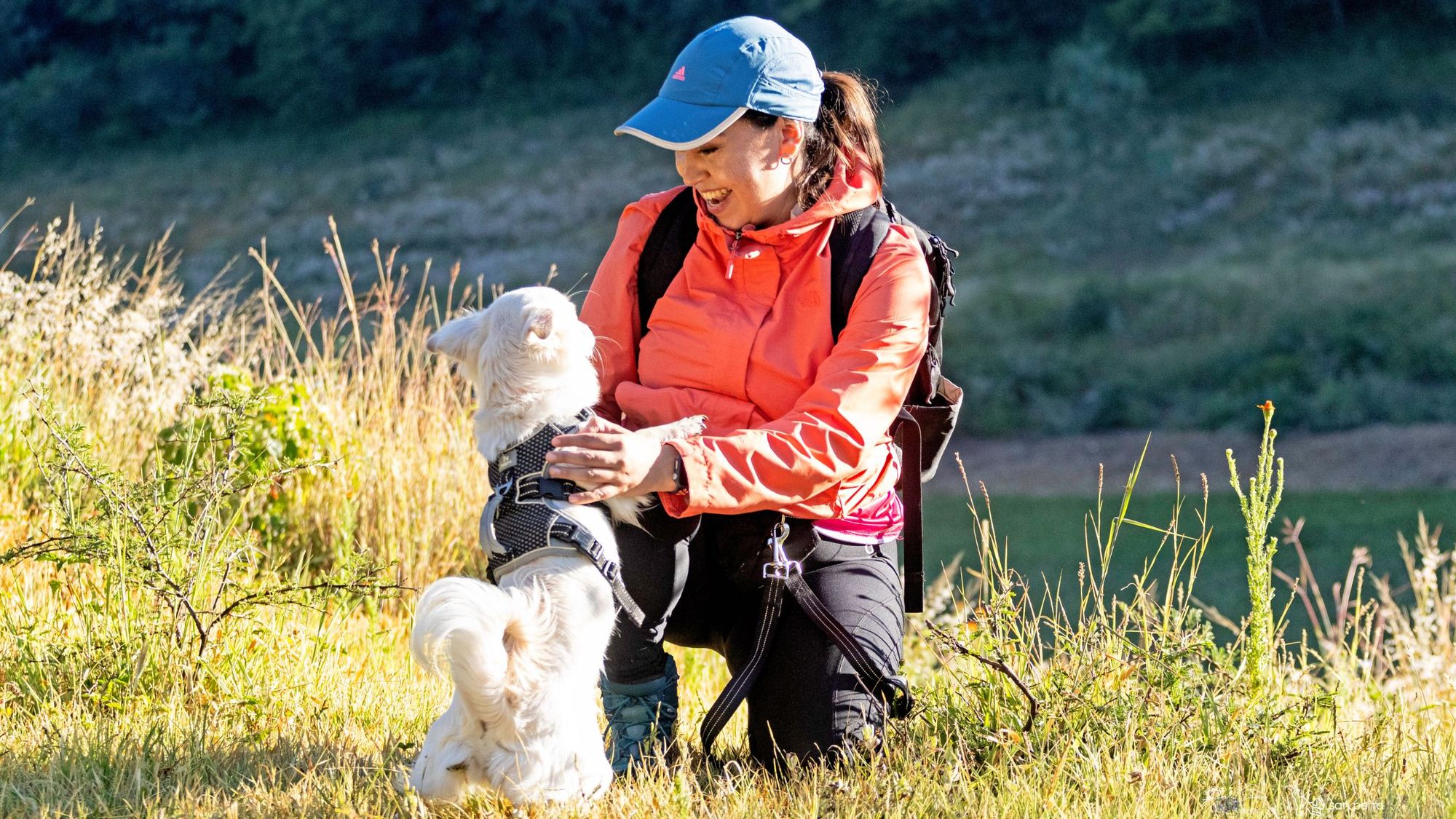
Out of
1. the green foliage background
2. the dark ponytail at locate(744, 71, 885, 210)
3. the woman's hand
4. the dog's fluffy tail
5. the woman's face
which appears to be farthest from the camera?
the green foliage background

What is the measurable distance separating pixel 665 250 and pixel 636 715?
44.7 inches

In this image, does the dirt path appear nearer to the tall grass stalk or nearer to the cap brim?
the tall grass stalk

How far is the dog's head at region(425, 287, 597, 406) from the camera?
9.14 ft

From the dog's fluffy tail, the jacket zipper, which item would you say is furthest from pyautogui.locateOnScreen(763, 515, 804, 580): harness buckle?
the dog's fluffy tail

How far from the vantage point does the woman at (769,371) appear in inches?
120

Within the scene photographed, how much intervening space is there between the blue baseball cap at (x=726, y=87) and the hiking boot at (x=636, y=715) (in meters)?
1.28

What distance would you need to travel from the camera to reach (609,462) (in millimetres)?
2734

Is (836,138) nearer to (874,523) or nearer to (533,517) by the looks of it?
(874,523)

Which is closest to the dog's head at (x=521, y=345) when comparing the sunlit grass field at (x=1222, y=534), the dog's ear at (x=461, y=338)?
the dog's ear at (x=461, y=338)

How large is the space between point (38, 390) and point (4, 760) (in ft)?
3.21

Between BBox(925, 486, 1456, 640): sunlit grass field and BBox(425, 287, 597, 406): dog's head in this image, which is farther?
BBox(925, 486, 1456, 640): sunlit grass field

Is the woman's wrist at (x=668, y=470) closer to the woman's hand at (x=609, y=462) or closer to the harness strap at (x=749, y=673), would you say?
the woman's hand at (x=609, y=462)

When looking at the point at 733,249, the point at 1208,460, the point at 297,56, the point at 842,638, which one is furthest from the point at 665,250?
the point at 297,56

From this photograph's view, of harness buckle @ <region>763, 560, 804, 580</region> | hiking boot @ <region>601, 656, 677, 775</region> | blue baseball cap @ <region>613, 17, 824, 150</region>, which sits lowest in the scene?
hiking boot @ <region>601, 656, 677, 775</region>
